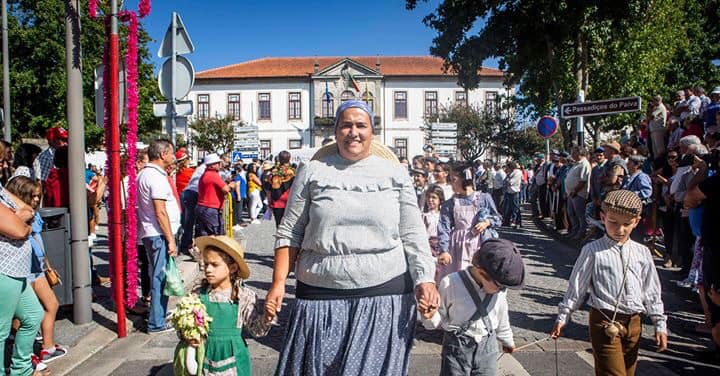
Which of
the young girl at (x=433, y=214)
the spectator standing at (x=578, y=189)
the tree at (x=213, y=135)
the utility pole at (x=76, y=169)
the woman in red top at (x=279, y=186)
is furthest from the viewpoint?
the tree at (x=213, y=135)

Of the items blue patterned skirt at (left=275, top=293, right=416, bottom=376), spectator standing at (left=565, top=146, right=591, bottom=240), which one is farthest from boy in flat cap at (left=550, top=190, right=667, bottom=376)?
spectator standing at (left=565, top=146, right=591, bottom=240)

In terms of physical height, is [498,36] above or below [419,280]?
above

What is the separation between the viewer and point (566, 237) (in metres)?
12.5

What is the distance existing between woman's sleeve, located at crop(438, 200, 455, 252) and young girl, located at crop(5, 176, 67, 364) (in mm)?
3570

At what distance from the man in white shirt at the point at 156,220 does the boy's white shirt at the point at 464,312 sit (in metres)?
3.02

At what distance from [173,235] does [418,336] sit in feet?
8.41

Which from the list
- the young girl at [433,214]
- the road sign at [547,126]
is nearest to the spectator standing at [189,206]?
the young girl at [433,214]

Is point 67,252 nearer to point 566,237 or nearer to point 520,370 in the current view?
point 520,370

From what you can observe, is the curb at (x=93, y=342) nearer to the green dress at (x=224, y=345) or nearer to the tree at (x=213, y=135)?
the green dress at (x=224, y=345)

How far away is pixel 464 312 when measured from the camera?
3314 millimetres

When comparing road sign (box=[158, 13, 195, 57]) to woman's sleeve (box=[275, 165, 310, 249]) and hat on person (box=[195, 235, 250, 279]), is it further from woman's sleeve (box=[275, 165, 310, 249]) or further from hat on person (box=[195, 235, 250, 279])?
woman's sleeve (box=[275, 165, 310, 249])

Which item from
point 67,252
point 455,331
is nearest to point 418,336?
point 455,331

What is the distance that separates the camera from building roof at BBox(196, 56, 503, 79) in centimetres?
6084

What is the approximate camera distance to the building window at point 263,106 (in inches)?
2395
